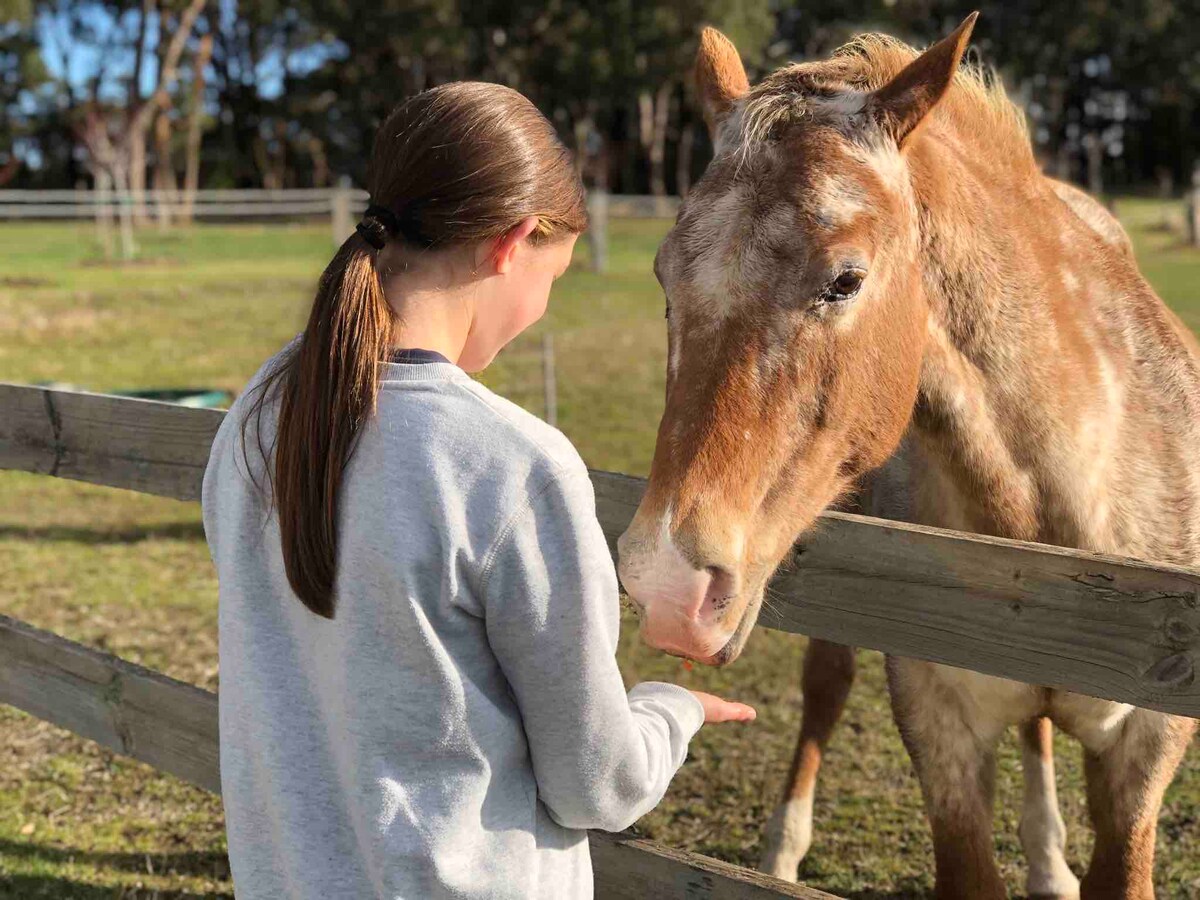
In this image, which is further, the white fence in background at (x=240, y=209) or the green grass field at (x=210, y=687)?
the white fence in background at (x=240, y=209)

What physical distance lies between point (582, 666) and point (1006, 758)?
3.41 metres

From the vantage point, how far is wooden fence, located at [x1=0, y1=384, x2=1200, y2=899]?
Result: 1761 mm

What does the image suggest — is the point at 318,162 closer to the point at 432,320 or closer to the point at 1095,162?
the point at 1095,162

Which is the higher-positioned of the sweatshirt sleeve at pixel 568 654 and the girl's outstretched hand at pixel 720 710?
the sweatshirt sleeve at pixel 568 654

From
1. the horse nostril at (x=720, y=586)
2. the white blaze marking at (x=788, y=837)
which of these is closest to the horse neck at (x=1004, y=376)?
the horse nostril at (x=720, y=586)

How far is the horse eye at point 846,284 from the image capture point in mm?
2082

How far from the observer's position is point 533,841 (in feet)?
5.00

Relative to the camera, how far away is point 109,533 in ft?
24.0

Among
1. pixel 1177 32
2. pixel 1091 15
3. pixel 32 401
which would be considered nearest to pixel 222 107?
pixel 1091 15

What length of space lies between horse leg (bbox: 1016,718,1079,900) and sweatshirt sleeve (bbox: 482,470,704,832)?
7.53 feet

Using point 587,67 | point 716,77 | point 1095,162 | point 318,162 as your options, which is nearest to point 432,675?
point 716,77

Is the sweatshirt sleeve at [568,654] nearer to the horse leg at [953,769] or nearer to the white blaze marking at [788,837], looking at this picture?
the horse leg at [953,769]

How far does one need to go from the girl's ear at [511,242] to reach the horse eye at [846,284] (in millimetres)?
777

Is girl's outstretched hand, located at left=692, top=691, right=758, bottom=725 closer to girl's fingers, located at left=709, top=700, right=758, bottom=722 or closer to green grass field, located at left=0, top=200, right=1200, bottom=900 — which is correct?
girl's fingers, located at left=709, top=700, right=758, bottom=722
